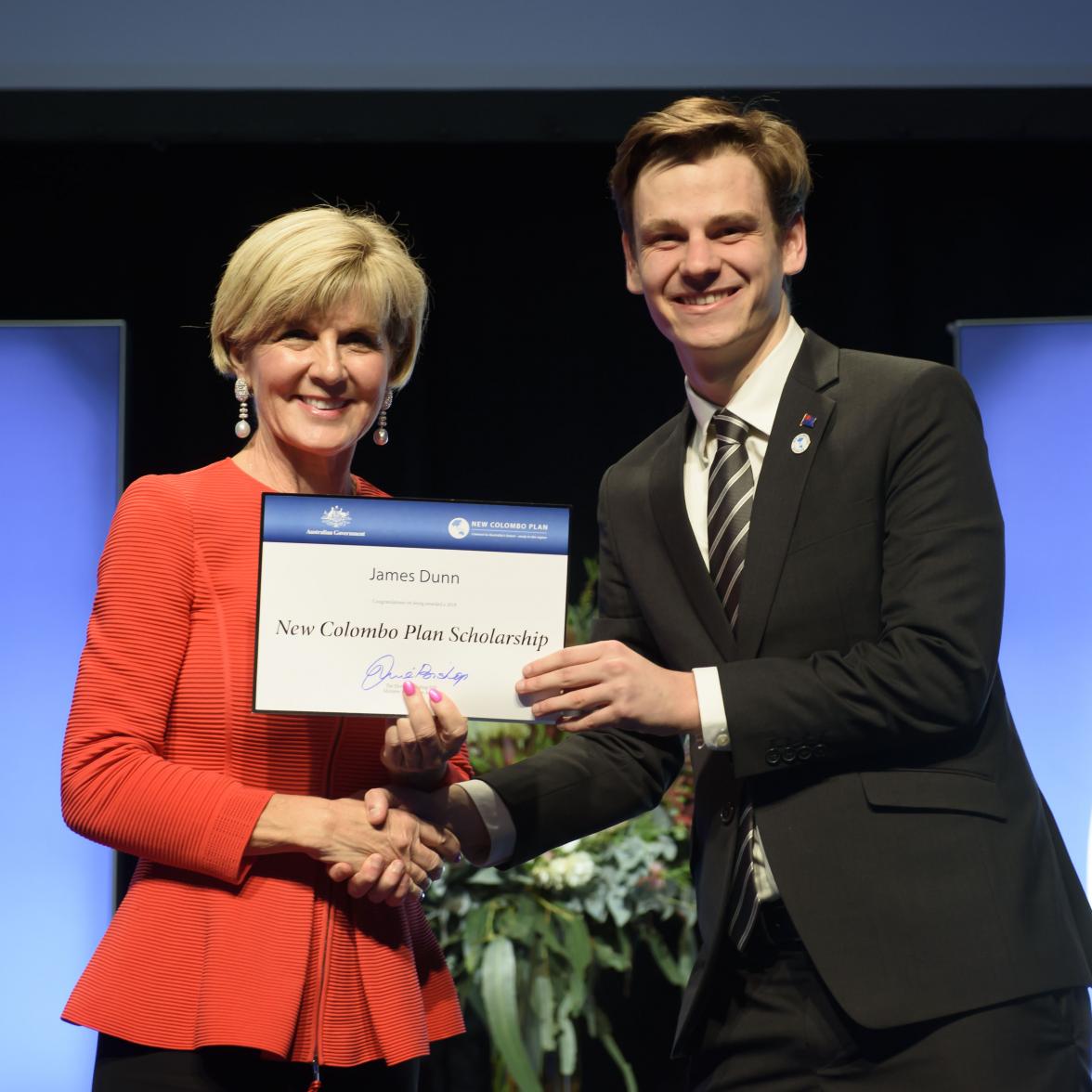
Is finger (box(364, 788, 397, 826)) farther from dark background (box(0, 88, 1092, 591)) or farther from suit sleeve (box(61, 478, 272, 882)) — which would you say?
dark background (box(0, 88, 1092, 591))

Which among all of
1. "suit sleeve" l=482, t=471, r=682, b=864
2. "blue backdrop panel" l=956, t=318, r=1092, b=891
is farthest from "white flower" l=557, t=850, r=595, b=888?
"suit sleeve" l=482, t=471, r=682, b=864

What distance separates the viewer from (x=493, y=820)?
2.06m

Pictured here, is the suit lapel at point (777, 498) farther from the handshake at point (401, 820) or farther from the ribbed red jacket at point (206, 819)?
the ribbed red jacket at point (206, 819)

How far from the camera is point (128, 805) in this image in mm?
1687

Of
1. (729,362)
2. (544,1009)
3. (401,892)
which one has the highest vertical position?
(729,362)

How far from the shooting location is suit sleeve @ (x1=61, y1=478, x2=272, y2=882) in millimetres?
1683

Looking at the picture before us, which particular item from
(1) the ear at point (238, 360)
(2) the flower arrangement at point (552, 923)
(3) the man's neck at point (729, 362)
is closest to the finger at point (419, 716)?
(1) the ear at point (238, 360)

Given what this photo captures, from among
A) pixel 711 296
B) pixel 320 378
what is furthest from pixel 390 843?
pixel 711 296

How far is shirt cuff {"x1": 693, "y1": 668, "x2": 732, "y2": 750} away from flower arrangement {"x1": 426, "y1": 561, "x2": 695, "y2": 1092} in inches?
81.1

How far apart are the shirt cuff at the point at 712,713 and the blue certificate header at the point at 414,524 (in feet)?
0.85

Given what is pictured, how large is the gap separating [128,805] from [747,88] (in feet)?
9.78

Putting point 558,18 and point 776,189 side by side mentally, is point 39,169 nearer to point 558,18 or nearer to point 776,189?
point 558,18

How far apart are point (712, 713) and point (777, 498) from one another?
31cm

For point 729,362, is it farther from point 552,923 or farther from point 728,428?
point 552,923
